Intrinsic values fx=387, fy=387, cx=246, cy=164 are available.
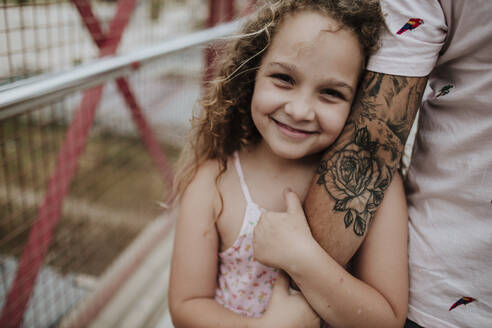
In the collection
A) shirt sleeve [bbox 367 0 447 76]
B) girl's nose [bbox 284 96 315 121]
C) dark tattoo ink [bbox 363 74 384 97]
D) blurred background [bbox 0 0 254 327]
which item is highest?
shirt sleeve [bbox 367 0 447 76]

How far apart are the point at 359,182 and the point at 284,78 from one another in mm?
314

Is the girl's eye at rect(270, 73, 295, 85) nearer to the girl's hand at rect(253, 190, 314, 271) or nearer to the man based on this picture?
the man

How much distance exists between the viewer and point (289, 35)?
Result: 3.09 feet

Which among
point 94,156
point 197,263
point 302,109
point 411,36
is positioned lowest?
point 94,156

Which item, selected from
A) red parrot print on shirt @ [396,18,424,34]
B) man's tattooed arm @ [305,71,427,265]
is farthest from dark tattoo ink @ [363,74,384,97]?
red parrot print on shirt @ [396,18,424,34]

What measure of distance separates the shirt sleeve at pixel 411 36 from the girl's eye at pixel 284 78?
21 centimetres

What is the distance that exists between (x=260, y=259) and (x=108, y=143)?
9.40ft

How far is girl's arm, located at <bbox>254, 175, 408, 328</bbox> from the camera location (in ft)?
2.71

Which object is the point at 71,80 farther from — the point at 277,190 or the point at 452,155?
the point at 452,155

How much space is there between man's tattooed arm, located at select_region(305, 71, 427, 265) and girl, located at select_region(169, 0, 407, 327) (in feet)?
0.15

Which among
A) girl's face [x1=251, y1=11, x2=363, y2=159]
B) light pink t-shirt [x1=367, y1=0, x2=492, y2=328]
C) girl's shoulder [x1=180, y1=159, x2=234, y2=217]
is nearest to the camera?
light pink t-shirt [x1=367, y1=0, x2=492, y2=328]

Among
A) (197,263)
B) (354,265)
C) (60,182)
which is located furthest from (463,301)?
(60,182)

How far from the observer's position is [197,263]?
3.34 ft

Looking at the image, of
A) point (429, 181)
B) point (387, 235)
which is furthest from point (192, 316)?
point (429, 181)
